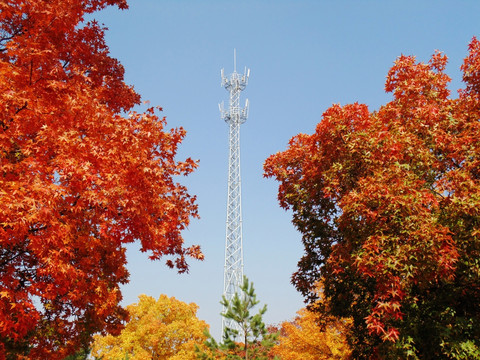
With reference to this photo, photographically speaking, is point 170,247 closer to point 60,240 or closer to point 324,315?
point 60,240

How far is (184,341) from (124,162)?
23.9 meters

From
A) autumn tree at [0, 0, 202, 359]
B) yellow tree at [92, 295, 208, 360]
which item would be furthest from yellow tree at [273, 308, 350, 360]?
autumn tree at [0, 0, 202, 359]

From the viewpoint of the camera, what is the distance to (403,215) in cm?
785

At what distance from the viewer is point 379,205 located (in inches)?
322

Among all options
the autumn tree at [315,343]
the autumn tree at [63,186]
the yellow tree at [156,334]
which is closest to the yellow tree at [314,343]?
the autumn tree at [315,343]

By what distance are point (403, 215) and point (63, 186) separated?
643 cm

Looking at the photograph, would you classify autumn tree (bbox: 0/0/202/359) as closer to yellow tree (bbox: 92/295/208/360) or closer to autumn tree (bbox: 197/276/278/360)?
autumn tree (bbox: 197/276/278/360)

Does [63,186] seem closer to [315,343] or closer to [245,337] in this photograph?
[245,337]

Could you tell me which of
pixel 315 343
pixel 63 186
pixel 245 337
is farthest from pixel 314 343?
pixel 63 186

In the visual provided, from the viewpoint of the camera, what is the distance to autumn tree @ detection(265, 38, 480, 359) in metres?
7.60

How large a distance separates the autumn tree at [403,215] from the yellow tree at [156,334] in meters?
18.3

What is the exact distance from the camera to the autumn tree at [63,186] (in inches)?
239

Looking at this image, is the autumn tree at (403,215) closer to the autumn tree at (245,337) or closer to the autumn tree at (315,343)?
the autumn tree at (245,337)

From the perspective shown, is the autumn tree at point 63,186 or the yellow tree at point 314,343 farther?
the yellow tree at point 314,343
